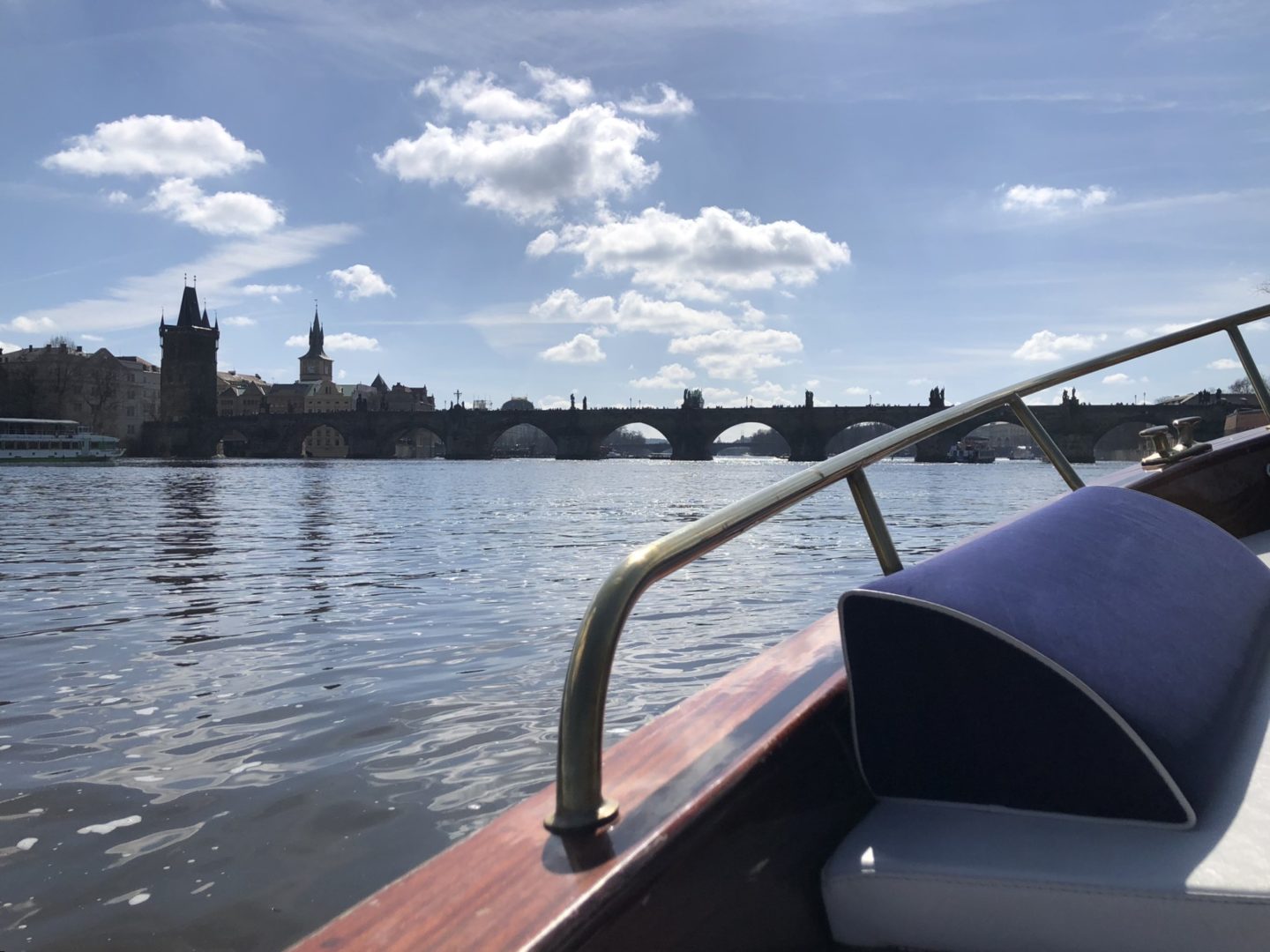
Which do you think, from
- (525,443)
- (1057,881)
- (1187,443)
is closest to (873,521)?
(1057,881)

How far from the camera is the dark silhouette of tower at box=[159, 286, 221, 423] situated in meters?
98.5

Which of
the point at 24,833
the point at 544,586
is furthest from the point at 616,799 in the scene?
the point at 544,586

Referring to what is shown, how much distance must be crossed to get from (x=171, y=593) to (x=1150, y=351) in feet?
24.7

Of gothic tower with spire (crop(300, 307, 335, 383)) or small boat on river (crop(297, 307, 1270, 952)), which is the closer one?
small boat on river (crop(297, 307, 1270, 952))

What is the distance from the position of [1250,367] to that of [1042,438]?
71.5 inches

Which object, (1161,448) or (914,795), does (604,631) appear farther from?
(1161,448)

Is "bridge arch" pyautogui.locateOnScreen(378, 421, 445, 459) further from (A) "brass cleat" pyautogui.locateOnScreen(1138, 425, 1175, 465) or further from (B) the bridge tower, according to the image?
(A) "brass cleat" pyautogui.locateOnScreen(1138, 425, 1175, 465)

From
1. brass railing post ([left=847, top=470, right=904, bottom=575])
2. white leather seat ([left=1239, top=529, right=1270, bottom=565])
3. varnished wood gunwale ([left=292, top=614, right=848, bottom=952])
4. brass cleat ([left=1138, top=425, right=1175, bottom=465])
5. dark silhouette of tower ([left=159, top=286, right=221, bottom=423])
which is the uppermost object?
dark silhouette of tower ([left=159, top=286, right=221, bottom=423])

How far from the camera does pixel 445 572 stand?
9.88 metres

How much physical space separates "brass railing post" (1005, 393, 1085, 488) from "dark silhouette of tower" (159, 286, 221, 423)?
342 feet

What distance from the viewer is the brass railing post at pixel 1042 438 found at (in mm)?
2809

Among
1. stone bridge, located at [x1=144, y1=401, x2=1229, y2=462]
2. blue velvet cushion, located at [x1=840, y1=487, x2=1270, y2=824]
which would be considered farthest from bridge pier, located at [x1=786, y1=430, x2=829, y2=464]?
blue velvet cushion, located at [x1=840, y1=487, x2=1270, y2=824]

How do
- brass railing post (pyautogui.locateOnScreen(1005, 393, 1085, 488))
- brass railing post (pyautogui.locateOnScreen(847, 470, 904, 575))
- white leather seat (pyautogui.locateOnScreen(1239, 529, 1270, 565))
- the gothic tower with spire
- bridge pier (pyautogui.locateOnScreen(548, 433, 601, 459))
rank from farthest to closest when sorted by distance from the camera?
the gothic tower with spire < bridge pier (pyautogui.locateOnScreen(548, 433, 601, 459)) < white leather seat (pyautogui.locateOnScreen(1239, 529, 1270, 565)) < brass railing post (pyautogui.locateOnScreen(1005, 393, 1085, 488)) < brass railing post (pyautogui.locateOnScreen(847, 470, 904, 575))

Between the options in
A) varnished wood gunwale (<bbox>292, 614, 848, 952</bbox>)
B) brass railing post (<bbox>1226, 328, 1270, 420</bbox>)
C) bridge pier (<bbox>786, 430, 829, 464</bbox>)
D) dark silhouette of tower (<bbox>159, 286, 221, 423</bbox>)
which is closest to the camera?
varnished wood gunwale (<bbox>292, 614, 848, 952</bbox>)
